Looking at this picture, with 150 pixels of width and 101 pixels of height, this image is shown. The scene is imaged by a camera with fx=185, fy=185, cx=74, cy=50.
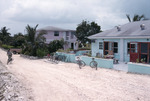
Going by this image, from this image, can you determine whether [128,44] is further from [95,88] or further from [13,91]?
[13,91]

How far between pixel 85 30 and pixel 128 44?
76.2 feet

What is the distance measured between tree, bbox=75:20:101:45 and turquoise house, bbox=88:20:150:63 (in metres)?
18.9

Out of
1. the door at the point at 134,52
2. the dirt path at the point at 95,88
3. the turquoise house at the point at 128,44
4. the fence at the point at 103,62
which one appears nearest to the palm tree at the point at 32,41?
the turquoise house at the point at 128,44

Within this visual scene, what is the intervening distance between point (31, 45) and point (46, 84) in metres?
17.2

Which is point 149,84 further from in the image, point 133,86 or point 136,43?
point 136,43

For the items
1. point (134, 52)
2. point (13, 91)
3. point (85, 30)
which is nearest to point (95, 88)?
point (13, 91)

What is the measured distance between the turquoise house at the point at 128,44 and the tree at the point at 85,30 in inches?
742

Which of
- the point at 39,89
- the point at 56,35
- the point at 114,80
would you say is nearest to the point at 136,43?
the point at 114,80

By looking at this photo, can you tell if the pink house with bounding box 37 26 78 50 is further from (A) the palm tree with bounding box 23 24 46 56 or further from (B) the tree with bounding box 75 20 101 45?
(A) the palm tree with bounding box 23 24 46 56

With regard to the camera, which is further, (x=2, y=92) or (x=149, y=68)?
(x=149, y=68)

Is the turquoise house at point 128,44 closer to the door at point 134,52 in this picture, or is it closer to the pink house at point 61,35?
the door at point 134,52

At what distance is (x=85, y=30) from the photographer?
41.1 m

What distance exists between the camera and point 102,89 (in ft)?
31.6

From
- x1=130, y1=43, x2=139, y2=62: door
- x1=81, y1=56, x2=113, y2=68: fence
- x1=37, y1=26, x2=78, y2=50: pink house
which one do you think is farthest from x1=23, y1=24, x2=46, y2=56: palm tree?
x1=130, y1=43, x2=139, y2=62: door
